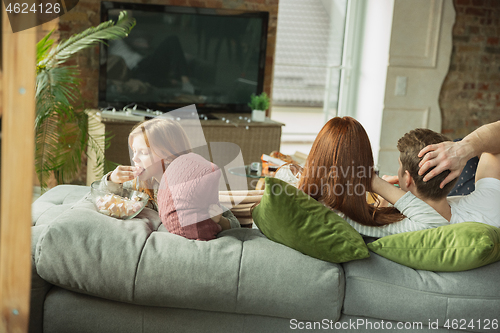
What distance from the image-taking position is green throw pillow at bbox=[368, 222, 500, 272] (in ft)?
4.16

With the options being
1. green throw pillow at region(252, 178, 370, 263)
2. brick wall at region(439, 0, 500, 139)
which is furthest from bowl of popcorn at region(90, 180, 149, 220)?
brick wall at region(439, 0, 500, 139)

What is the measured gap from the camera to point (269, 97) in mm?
4180

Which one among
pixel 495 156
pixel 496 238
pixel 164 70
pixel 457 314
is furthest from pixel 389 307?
pixel 164 70

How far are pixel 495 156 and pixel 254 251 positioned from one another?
0.92 m

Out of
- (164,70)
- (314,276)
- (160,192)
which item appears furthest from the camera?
(164,70)

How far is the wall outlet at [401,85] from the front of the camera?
3963mm

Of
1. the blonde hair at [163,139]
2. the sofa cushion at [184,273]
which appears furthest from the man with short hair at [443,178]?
the blonde hair at [163,139]

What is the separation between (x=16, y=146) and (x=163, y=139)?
2.83ft

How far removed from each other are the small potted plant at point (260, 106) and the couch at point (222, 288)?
2.51 metres

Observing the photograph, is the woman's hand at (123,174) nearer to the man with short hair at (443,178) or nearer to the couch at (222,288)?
the couch at (222,288)

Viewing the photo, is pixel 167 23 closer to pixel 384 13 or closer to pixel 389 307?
pixel 384 13

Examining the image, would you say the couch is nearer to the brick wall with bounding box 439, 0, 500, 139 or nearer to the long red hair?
the long red hair

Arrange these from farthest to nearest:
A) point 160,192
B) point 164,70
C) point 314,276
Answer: point 164,70 < point 160,192 < point 314,276

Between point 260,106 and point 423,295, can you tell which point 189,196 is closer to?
point 423,295
